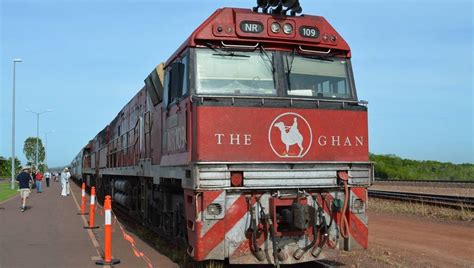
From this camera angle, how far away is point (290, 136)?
6.94 m

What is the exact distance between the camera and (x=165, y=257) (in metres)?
8.99

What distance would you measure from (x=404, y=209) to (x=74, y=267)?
41.1 feet

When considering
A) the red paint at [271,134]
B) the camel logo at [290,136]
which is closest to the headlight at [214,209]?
the red paint at [271,134]

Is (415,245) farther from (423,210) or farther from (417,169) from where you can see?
(417,169)

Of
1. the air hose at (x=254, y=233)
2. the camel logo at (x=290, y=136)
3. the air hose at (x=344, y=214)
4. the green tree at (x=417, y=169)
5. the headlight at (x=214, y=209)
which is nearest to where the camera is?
the headlight at (x=214, y=209)

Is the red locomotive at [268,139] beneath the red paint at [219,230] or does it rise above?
above

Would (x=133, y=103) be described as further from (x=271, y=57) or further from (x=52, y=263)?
(x=271, y=57)

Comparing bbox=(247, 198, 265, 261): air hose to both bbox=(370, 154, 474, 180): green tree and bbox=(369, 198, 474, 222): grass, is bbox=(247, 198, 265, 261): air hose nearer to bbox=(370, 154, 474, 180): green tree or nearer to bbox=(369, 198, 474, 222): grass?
bbox=(369, 198, 474, 222): grass

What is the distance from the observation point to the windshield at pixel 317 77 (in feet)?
23.8

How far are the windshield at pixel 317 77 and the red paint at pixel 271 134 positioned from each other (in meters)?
0.35

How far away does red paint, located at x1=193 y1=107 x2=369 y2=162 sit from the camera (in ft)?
21.6

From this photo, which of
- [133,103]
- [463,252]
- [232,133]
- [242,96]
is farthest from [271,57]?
[133,103]

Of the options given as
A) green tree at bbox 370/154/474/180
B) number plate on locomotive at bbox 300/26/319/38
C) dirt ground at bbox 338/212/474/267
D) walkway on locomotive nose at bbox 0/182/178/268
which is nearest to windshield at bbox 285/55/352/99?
number plate on locomotive at bbox 300/26/319/38

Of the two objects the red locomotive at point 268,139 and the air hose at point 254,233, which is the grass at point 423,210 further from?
the air hose at point 254,233
